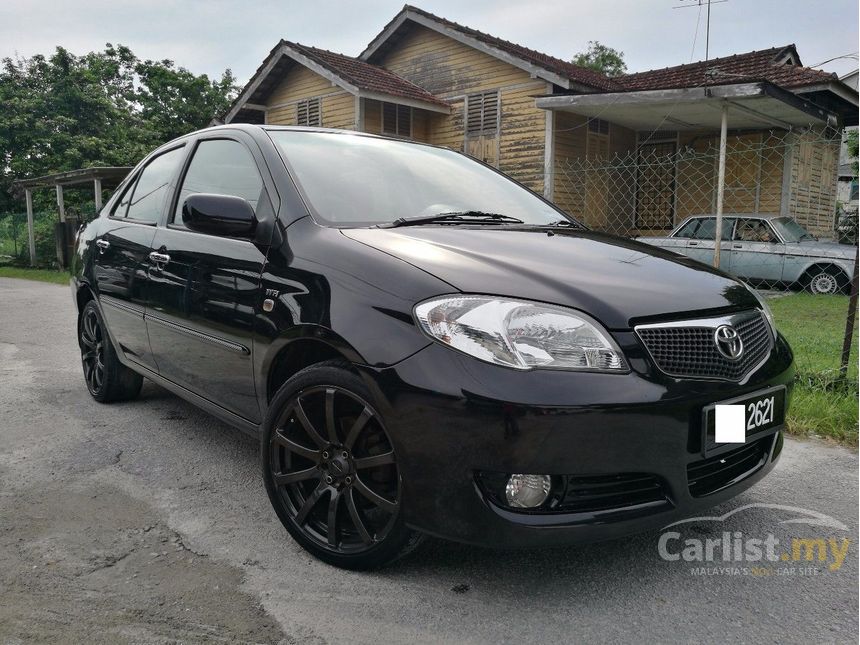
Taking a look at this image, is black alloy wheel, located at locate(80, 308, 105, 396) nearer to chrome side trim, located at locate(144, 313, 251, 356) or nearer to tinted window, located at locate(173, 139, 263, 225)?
chrome side trim, located at locate(144, 313, 251, 356)

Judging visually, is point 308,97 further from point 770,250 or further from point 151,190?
point 151,190

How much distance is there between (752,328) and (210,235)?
2.20 m

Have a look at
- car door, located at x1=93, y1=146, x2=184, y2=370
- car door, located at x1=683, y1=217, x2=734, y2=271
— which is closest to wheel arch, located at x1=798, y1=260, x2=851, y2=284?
car door, located at x1=683, y1=217, x2=734, y2=271

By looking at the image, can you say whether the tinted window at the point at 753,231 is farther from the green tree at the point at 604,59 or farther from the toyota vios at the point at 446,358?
the green tree at the point at 604,59

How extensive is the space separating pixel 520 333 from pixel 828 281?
10964mm

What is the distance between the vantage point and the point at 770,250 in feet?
38.3

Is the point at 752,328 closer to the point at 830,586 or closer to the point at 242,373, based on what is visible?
the point at 830,586

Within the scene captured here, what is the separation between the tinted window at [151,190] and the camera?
382cm

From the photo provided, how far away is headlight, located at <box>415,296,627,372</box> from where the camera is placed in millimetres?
2027

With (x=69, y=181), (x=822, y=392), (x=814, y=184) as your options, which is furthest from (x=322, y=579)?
(x=69, y=181)

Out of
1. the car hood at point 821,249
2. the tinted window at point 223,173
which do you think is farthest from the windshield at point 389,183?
the car hood at point 821,249

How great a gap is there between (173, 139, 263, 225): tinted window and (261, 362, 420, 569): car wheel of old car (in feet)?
2.97

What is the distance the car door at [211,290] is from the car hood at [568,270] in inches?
22.5

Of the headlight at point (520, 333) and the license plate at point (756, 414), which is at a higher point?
the headlight at point (520, 333)
